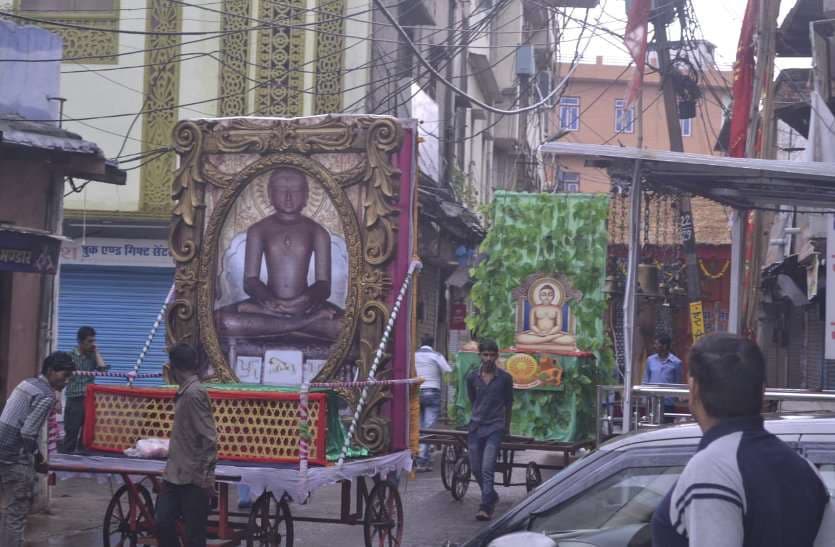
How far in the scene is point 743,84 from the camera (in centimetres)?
1652

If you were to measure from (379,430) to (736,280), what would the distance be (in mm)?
4365

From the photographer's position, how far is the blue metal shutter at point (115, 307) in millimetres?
20891

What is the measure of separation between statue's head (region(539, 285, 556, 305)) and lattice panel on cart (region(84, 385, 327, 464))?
6086 mm

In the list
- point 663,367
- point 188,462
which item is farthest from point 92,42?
point 188,462

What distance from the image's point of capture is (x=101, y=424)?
963 cm

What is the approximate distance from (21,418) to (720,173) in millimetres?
5314

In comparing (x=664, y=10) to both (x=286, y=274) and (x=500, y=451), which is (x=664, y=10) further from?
(x=286, y=274)

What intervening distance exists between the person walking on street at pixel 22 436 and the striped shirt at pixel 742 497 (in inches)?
269

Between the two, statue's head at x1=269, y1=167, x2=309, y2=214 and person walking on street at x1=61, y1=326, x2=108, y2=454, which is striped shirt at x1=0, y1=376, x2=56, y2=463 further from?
person walking on street at x1=61, y1=326, x2=108, y2=454

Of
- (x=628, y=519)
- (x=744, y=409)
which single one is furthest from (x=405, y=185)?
(x=744, y=409)

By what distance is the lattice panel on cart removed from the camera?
9.00m

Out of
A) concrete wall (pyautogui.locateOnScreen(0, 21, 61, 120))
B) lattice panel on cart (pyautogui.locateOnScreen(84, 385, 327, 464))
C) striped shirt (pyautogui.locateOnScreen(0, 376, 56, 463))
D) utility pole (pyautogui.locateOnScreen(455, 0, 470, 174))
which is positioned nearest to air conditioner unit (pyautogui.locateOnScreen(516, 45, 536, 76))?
utility pole (pyautogui.locateOnScreen(455, 0, 470, 174))

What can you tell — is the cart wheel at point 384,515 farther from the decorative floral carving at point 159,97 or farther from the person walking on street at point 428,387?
the decorative floral carving at point 159,97

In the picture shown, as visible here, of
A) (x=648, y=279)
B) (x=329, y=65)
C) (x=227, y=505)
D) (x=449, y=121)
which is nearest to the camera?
(x=227, y=505)
